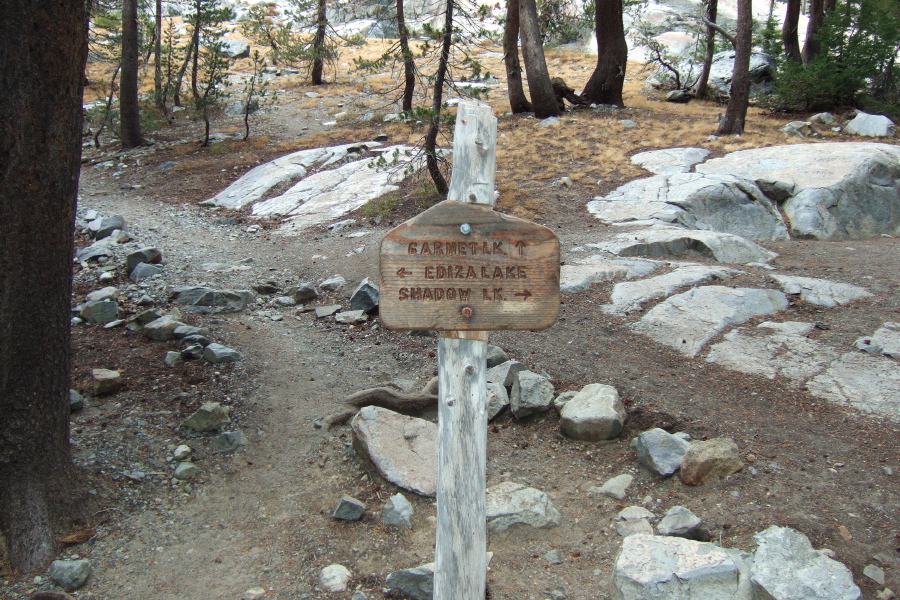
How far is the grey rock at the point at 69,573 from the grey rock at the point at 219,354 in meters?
2.37

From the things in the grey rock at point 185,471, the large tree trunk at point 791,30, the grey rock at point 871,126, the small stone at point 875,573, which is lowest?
the grey rock at point 185,471

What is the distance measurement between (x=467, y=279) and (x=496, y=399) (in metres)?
2.68

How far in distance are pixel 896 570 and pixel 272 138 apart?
17.0 m

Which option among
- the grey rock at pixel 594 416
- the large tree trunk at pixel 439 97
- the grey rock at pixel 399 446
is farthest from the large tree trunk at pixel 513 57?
the grey rock at pixel 399 446

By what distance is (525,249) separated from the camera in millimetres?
2584

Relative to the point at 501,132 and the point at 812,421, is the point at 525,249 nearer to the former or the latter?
the point at 812,421

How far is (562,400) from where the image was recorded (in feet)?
16.8

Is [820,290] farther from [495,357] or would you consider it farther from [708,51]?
[708,51]

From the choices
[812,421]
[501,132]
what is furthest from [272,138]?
[812,421]

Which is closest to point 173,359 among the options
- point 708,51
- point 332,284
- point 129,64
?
point 332,284

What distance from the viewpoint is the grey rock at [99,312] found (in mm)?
6434

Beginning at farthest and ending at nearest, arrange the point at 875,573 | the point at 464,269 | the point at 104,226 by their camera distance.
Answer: the point at 104,226, the point at 875,573, the point at 464,269

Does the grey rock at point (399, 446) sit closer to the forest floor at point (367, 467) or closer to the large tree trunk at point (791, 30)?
the forest floor at point (367, 467)

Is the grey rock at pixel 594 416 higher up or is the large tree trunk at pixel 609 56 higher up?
the large tree trunk at pixel 609 56
